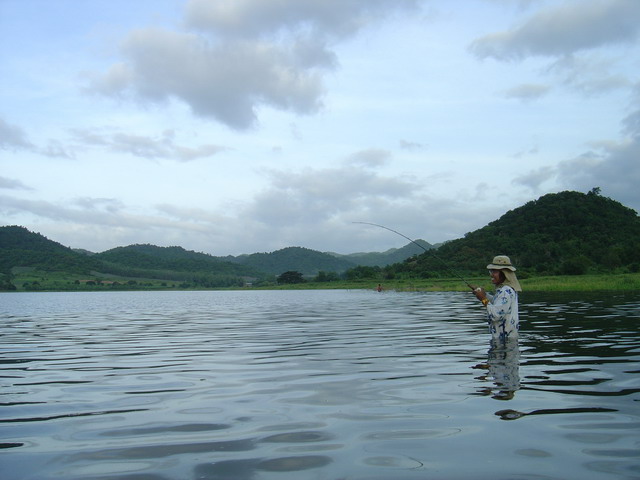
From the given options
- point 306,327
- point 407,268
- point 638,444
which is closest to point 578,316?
point 306,327

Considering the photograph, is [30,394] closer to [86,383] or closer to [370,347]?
[86,383]

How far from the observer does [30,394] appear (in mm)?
9352

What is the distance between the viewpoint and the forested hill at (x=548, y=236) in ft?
354

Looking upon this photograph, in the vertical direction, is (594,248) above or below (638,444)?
above

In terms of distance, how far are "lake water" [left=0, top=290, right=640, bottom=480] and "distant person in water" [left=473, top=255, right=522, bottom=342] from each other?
0.57 metres

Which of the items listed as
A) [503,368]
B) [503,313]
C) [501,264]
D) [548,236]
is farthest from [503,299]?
[548,236]

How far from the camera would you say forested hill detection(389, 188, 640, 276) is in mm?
107812

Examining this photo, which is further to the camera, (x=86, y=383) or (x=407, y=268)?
(x=407, y=268)

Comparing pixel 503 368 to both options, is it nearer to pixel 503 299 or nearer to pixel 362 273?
pixel 503 299

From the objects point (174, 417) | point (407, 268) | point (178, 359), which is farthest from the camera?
point (407, 268)

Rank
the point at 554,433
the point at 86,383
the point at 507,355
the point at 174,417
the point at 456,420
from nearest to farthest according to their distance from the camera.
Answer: the point at 554,433 < the point at 456,420 < the point at 174,417 < the point at 86,383 < the point at 507,355

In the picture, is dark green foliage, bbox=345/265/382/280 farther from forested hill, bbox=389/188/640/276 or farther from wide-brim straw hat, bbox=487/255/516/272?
wide-brim straw hat, bbox=487/255/516/272

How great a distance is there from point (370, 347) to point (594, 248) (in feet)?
352

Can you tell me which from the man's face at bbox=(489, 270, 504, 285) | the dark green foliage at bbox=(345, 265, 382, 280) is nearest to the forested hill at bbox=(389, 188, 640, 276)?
the dark green foliage at bbox=(345, 265, 382, 280)
